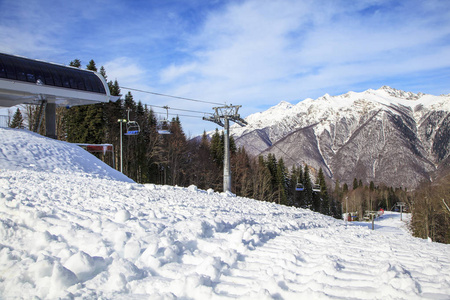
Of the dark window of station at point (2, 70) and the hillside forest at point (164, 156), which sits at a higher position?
the dark window of station at point (2, 70)

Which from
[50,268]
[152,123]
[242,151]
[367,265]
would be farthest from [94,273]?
[242,151]

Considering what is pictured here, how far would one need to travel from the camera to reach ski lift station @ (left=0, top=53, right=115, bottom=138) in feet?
75.2

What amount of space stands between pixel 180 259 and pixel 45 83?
2329 centimetres

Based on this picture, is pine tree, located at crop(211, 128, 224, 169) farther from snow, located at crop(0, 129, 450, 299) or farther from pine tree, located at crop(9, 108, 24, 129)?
snow, located at crop(0, 129, 450, 299)

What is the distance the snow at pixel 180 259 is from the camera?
4.59 meters

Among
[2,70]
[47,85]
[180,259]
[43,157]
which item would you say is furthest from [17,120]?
[180,259]

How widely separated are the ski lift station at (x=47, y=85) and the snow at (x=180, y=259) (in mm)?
16645

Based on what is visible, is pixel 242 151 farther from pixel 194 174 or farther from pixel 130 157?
pixel 130 157

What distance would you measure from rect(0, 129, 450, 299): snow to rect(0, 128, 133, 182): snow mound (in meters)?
8.25

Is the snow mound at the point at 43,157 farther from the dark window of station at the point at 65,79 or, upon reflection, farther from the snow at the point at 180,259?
the snow at the point at 180,259

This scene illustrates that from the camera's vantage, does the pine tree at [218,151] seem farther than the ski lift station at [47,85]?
Yes

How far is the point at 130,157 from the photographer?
45.1 m

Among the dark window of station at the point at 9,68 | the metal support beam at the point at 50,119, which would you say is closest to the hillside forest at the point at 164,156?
the metal support beam at the point at 50,119

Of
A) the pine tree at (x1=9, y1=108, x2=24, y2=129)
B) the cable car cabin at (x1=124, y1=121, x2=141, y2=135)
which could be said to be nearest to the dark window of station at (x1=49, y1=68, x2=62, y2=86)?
the cable car cabin at (x1=124, y1=121, x2=141, y2=135)
